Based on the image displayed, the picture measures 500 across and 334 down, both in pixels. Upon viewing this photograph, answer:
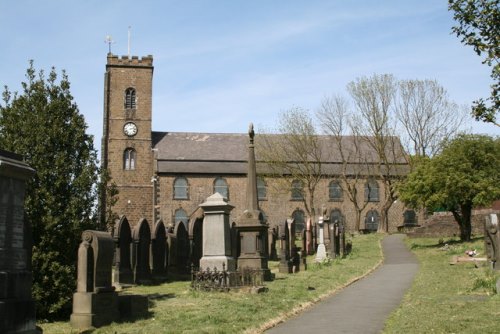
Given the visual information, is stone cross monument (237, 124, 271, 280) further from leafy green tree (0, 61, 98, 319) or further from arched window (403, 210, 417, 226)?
arched window (403, 210, 417, 226)

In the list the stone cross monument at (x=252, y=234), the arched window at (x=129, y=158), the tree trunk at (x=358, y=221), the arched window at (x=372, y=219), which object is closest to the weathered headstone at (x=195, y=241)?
the stone cross monument at (x=252, y=234)

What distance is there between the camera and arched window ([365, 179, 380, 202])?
55.2 m

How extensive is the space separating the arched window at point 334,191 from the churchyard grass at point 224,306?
3680cm

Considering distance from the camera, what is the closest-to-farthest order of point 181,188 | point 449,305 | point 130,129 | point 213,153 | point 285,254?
point 449,305, point 285,254, point 181,188, point 130,129, point 213,153

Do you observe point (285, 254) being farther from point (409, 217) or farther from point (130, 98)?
point (409, 217)

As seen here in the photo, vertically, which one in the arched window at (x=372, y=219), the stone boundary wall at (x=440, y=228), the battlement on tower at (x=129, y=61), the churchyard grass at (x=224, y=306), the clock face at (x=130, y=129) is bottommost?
the churchyard grass at (x=224, y=306)

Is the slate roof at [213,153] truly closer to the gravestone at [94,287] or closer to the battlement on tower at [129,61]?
the battlement on tower at [129,61]

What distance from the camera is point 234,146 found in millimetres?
57219

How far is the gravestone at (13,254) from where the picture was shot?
6953 millimetres

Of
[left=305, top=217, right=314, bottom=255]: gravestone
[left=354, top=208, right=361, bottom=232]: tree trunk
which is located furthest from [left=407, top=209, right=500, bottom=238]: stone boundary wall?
[left=305, top=217, right=314, bottom=255]: gravestone

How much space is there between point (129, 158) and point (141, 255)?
36807mm

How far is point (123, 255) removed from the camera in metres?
16.8

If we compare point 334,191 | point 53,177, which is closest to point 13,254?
point 53,177

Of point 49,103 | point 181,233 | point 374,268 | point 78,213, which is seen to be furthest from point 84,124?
point 374,268
